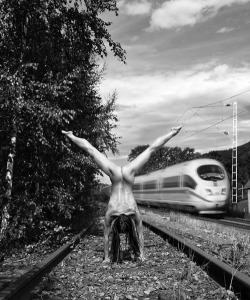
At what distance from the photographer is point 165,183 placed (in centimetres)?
3450

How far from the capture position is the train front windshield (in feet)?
→ 84.8

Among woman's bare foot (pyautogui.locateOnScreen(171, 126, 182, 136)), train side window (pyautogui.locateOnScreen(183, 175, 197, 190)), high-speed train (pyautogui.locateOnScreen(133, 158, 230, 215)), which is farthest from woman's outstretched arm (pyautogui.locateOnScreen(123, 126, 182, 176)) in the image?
train side window (pyautogui.locateOnScreen(183, 175, 197, 190))

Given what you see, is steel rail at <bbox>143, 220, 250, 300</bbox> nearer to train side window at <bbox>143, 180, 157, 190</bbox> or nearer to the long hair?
the long hair

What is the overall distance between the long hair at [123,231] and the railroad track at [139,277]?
21cm

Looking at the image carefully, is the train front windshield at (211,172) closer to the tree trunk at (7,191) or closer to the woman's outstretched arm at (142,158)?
the tree trunk at (7,191)

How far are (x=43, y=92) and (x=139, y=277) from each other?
4.83 m

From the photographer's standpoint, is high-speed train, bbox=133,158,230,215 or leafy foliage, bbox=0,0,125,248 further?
high-speed train, bbox=133,158,230,215

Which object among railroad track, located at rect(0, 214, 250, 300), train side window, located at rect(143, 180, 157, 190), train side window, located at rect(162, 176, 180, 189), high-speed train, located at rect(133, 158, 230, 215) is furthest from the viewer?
train side window, located at rect(143, 180, 157, 190)

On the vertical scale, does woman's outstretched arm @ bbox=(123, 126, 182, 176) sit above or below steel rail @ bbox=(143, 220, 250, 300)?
above

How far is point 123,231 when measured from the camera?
21.9 feet

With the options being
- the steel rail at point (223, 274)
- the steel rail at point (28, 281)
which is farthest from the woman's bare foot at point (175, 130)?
the steel rail at point (28, 281)

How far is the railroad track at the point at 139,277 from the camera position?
4.68 metres

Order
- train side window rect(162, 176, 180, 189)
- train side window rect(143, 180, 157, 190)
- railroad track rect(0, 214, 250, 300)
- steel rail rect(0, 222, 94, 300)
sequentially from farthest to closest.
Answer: train side window rect(143, 180, 157, 190) < train side window rect(162, 176, 180, 189) < railroad track rect(0, 214, 250, 300) < steel rail rect(0, 222, 94, 300)

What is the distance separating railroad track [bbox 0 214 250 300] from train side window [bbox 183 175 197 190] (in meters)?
18.3
